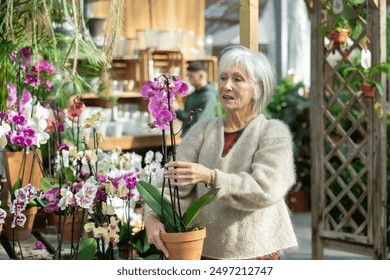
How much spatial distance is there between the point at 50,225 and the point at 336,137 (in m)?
3.69

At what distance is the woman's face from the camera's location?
1945 mm

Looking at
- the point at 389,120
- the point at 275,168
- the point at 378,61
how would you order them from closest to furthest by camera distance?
the point at 275,168, the point at 378,61, the point at 389,120

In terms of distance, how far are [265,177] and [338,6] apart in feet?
7.66

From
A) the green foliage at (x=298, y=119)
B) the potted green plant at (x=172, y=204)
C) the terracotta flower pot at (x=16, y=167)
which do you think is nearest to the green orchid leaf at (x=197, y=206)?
the potted green plant at (x=172, y=204)

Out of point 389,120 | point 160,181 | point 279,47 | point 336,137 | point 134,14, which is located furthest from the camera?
point 279,47

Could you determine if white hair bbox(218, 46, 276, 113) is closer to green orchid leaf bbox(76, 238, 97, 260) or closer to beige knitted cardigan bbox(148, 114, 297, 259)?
beige knitted cardigan bbox(148, 114, 297, 259)

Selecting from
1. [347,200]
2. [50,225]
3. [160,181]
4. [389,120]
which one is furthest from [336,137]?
[160,181]

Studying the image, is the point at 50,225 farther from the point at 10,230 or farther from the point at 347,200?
the point at 347,200

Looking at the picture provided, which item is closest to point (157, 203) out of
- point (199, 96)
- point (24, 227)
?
point (24, 227)

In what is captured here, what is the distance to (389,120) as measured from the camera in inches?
173

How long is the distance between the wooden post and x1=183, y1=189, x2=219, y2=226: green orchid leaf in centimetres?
74

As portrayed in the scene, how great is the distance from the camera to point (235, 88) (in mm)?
1945

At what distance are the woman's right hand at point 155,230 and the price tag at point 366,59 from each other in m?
2.47

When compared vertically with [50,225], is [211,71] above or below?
above
